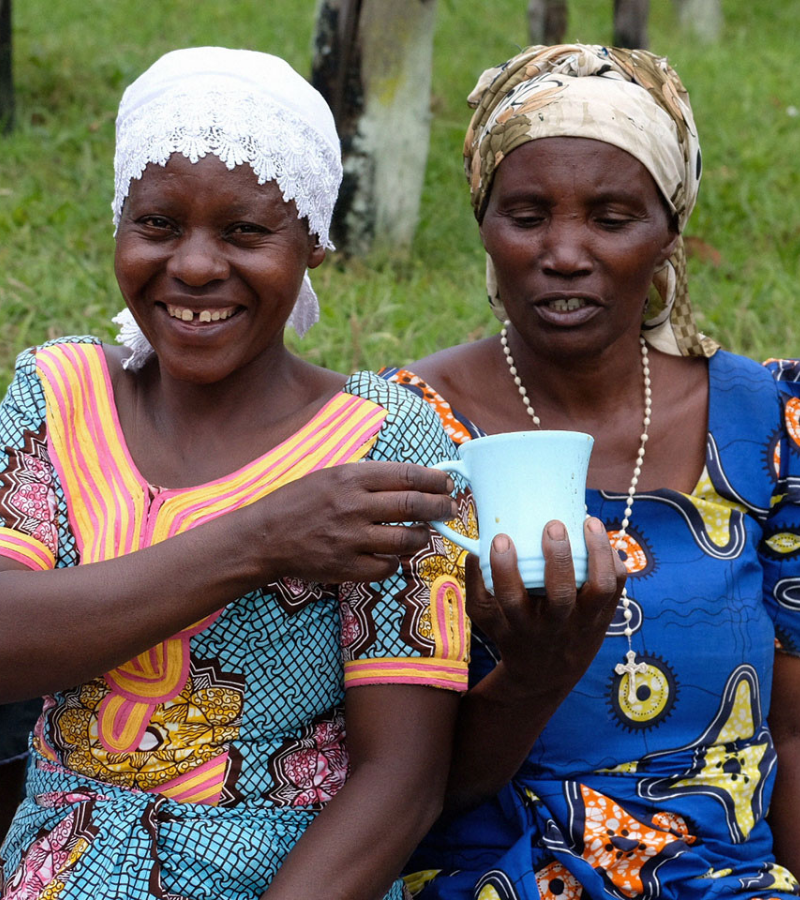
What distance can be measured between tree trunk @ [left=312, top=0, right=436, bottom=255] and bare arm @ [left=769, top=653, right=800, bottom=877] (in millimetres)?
3712

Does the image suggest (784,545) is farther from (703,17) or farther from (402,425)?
(703,17)

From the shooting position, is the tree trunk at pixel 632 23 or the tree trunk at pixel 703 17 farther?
the tree trunk at pixel 703 17

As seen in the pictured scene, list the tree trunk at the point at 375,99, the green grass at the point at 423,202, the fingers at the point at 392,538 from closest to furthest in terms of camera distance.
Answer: the fingers at the point at 392,538 < the green grass at the point at 423,202 < the tree trunk at the point at 375,99

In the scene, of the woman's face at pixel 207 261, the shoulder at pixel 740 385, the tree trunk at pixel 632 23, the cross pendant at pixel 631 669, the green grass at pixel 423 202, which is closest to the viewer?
the woman's face at pixel 207 261

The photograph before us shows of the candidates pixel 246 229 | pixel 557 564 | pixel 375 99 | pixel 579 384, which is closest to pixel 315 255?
pixel 246 229

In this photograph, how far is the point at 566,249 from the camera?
8.20 feet

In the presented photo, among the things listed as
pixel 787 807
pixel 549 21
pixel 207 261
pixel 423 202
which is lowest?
pixel 787 807

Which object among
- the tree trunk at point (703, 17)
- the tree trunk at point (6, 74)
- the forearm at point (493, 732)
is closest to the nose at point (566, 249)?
the forearm at point (493, 732)

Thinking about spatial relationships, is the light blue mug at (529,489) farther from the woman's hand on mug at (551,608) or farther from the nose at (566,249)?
the nose at (566,249)

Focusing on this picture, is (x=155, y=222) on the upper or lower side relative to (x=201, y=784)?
upper

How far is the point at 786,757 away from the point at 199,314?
5.03ft

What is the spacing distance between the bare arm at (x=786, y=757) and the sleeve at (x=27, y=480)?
1515mm

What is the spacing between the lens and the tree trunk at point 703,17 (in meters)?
13.7

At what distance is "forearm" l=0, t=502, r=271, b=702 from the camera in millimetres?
1957
